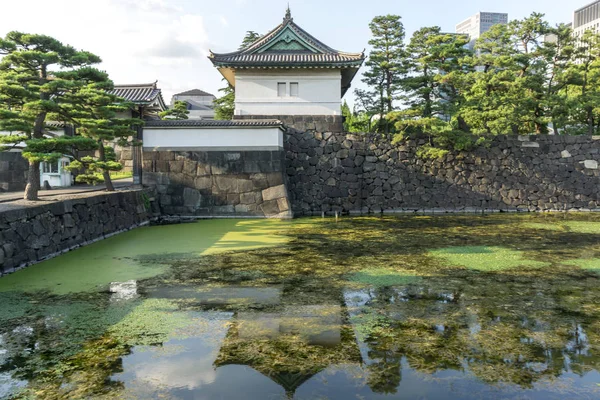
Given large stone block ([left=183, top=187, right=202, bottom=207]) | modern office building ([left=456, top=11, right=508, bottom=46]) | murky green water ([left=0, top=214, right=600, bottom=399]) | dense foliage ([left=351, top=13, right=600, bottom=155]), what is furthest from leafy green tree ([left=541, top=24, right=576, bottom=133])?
modern office building ([left=456, top=11, right=508, bottom=46])

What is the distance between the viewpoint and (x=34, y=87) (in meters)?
6.88

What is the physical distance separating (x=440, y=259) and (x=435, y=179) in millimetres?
7694

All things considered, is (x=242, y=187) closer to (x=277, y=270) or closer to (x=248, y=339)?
(x=277, y=270)

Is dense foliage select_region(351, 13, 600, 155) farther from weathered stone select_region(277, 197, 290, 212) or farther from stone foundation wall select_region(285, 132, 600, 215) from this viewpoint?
weathered stone select_region(277, 197, 290, 212)

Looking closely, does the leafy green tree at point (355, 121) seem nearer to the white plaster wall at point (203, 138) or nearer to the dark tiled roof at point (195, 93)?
the white plaster wall at point (203, 138)

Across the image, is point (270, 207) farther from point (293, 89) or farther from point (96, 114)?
point (96, 114)

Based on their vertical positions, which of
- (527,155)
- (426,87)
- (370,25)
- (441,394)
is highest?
(370,25)

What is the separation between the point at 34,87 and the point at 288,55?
813 centimetres

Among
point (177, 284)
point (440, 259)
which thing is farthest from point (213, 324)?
point (440, 259)

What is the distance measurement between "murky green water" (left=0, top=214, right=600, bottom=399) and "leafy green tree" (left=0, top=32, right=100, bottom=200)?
168cm

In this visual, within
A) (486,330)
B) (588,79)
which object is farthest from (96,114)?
(588,79)

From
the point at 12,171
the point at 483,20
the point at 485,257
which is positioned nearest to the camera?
the point at 485,257

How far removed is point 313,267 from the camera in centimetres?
570

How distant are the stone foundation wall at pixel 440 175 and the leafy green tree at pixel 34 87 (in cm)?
657
